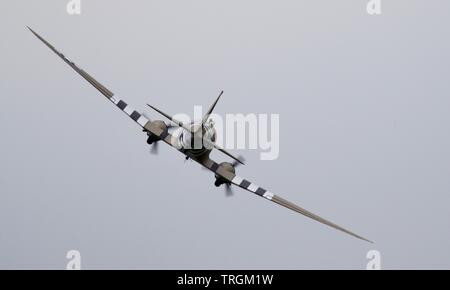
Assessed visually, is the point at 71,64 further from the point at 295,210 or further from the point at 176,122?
the point at 295,210

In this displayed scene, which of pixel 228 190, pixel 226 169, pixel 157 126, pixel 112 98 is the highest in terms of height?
pixel 112 98

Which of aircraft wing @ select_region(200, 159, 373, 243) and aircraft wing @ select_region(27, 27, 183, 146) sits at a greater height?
aircraft wing @ select_region(27, 27, 183, 146)

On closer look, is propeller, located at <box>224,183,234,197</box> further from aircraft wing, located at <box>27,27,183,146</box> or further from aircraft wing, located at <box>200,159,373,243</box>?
aircraft wing, located at <box>27,27,183,146</box>

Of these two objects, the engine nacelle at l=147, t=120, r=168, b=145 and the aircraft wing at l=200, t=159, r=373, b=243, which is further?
the engine nacelle at l=147, t=120, r=168, b=145

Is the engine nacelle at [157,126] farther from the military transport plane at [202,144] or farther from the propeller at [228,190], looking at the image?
the propeller at [228,190]

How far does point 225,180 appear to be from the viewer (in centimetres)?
6181

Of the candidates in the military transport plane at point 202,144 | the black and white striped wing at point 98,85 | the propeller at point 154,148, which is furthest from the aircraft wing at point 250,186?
the black and white striped wing at point 98,85

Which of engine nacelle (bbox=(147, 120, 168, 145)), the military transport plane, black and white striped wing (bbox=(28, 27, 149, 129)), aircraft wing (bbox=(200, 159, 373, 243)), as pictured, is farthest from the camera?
black and white striped wing (bbox=(28, 27, 149, 129))

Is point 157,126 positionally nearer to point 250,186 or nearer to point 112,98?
point 112,98

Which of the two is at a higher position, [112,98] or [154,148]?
[112,98]

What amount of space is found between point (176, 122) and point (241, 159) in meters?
6.02

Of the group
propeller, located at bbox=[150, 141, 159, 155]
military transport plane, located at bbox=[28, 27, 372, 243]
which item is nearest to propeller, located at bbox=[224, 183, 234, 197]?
military transport plane, located at bbox=[28, 27, 372, 243]

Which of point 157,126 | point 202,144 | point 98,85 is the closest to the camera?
point 202,144

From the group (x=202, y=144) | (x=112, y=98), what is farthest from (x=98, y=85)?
(x=202, y=144)
